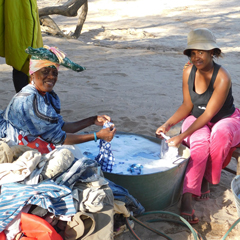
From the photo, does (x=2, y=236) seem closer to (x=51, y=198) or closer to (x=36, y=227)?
(x=36, y=227)

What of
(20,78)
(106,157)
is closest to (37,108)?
(106,157)

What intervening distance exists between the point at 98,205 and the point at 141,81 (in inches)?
178

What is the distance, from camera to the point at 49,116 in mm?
2475

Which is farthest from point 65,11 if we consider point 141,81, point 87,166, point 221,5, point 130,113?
point 221,5

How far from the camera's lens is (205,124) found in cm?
314

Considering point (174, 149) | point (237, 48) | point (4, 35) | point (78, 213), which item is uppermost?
point (4, 35)

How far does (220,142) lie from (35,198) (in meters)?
1.73

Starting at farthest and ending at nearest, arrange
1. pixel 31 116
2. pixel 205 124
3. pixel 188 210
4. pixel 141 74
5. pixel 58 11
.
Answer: pixel 58 11 < pixel 141 74 < pixel 205 124 < pixel 188 210 < pixel 31 116

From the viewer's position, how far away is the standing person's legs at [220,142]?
2.98m

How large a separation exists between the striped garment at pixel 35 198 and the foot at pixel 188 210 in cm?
126

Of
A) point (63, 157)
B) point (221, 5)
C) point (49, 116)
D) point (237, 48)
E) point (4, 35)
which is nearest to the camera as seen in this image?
point (63, 157)

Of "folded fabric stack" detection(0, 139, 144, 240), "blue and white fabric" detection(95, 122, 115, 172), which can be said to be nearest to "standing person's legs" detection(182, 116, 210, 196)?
"blue and white fabric" detection(95, 122, 115, 172)

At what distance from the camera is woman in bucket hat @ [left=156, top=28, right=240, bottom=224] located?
117 inches

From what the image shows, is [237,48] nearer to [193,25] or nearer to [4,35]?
[193,25]
